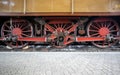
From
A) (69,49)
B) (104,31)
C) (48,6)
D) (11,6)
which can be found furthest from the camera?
(104,31)

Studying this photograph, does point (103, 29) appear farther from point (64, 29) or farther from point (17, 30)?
point (17, 30)

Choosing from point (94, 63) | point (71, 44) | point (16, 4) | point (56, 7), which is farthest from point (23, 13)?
point (94, 63)

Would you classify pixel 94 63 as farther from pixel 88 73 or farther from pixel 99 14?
pixel 99 14

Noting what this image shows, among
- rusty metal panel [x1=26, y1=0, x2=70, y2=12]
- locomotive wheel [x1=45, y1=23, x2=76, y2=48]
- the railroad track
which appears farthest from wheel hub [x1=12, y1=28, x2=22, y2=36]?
locomotive wheel [x1=45, y1=23, x2=76, y2=48]

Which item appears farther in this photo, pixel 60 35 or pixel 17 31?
pixel 17 31

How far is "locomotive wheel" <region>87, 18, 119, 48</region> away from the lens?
12.3 metres

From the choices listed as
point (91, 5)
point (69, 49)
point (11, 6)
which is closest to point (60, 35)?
point (69, 49)

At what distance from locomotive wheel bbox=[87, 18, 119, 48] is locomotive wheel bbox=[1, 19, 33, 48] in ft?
8.03

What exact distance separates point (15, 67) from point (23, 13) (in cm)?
505

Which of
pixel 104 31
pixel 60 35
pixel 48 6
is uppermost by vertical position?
pixel 48 6

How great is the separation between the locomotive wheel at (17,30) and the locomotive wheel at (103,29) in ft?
8.03

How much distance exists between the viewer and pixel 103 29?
486 inches

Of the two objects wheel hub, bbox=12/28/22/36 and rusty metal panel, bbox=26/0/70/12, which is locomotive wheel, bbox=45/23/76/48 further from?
wheel hub, bbox=12/28/22/36

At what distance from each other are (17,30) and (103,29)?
338 centimetres
